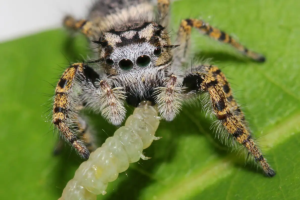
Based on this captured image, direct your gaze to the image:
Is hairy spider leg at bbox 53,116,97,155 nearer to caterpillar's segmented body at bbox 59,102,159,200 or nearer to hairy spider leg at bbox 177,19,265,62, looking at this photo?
caterpillar's segmented body at bbox 59,102,159,200

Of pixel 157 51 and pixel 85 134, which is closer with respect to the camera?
pixel 157 51

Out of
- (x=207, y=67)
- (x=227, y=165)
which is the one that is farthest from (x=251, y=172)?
(x=207, y=67)

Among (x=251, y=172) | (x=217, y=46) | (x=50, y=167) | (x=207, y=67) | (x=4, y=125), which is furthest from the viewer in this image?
(x=217, y=46)

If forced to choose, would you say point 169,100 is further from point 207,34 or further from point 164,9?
point 164,9

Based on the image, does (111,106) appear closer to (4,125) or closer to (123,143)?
(123,143)

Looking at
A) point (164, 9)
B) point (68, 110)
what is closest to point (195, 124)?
point (68, 110)

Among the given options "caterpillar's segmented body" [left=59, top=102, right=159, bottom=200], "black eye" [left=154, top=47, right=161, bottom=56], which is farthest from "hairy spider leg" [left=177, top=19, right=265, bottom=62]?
"caterpillar's segmented body" [left=59, top=102, right=159, bottom=200]
